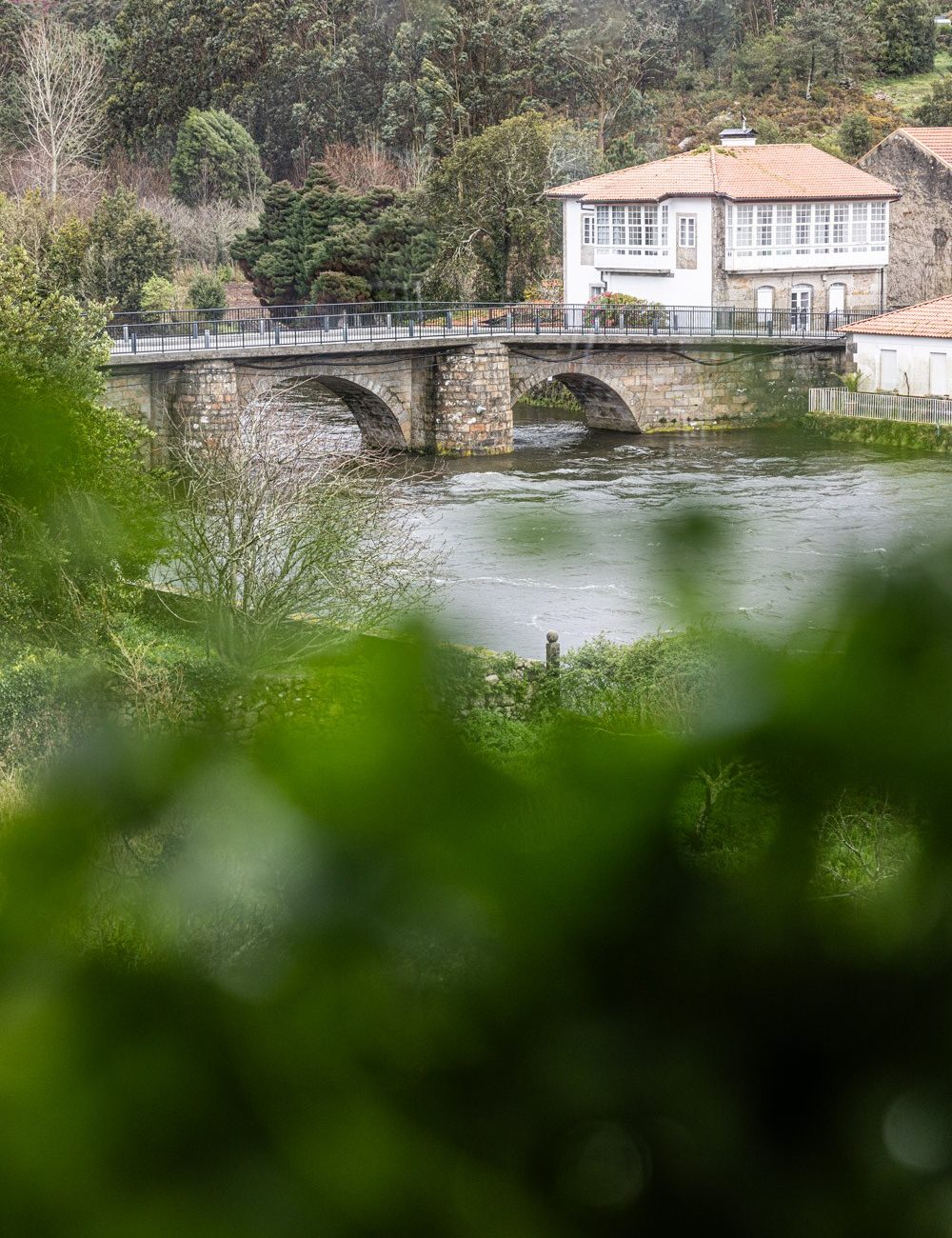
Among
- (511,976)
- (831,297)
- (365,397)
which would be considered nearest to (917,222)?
(831,297)

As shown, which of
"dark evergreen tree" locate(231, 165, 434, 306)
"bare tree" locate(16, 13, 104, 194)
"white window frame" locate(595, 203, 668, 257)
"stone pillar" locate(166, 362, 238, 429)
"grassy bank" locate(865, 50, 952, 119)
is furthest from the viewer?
"grassy bank" locate(865, 50, 952, 119)

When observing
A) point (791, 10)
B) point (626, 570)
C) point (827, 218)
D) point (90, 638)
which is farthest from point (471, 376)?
point (791, 10)

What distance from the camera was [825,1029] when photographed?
126 cm

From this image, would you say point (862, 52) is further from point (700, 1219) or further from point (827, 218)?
point (700, 1219)

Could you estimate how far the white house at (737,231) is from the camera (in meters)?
38.7

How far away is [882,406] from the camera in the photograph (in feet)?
106

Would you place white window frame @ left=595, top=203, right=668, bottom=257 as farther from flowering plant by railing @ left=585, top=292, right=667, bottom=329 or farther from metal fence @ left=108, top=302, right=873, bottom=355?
flowering plant by railing @ left=585, top=292, right=667, bottom=329

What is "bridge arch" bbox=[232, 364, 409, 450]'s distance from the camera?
32.4m

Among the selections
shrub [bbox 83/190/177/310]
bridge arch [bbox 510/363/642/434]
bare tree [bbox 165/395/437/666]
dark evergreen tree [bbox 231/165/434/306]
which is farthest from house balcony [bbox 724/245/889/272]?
bare tree [bbox 165/395/437/666]

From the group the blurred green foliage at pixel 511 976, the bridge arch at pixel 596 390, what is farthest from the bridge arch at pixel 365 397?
the blurred green foliage at pixel 511 976

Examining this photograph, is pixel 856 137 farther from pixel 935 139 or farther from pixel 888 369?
pixel 888 369

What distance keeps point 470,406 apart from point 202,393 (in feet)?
19.9

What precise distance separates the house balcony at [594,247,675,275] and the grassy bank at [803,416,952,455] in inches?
297

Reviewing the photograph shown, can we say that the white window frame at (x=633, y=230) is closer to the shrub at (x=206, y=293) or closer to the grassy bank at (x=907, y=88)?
the shrub at (x=206, y=293)
